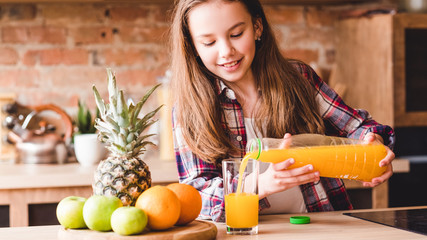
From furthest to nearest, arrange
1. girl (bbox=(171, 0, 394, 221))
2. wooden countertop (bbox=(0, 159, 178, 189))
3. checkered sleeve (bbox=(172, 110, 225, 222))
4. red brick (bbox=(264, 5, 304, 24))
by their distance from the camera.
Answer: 1. red brick (bbox=(264, 5, 304, 24))
2. wooden countertop (bbox=(0, 159, 178, 189))
3. girl (bbox=(171, 0, 394, 221))
4. checkered sleeve (bbox=(172, 110, 225, 222))

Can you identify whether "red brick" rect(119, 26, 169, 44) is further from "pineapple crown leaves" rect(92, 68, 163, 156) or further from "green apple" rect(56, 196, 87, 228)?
"green apple" rect(56, 196, 87, 228)

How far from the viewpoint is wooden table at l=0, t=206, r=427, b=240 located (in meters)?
1.25

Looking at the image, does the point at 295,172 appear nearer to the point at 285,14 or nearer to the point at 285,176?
the point at 285,176

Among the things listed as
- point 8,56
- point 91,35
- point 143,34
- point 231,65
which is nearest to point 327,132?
point 231,65

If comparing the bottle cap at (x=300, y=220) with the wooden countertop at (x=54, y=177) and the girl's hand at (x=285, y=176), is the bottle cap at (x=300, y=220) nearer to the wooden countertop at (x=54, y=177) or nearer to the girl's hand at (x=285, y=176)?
the girl's hand at (x=285, y=176)

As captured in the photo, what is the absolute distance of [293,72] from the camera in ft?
6.02

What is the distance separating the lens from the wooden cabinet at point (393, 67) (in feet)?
8.22

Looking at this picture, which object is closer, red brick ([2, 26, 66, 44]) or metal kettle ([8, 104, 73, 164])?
metal kettle ([8, 104, 73, 164])

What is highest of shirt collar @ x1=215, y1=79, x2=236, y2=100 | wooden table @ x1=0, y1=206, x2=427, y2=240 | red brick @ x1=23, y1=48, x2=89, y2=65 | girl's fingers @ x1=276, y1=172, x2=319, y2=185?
red brick @ x1=23, y1=48, x2=89, y2=65

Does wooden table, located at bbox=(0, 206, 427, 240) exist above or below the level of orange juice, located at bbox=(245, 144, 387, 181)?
below

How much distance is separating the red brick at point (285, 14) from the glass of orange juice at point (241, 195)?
68.5 inches

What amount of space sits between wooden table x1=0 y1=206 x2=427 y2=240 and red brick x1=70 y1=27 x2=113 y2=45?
4.87ft

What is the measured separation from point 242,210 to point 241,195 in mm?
33

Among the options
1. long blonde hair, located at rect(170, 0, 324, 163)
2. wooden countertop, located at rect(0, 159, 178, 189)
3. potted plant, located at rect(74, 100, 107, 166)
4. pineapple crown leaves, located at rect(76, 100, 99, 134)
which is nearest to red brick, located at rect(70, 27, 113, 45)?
pineapple crown leaves, located at rect(76, 100, 99, 134)
